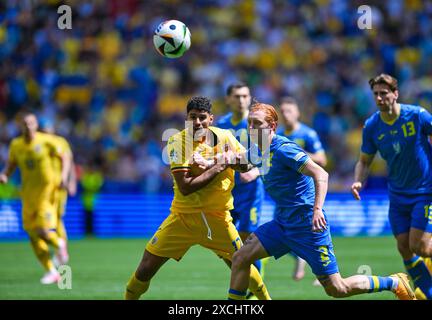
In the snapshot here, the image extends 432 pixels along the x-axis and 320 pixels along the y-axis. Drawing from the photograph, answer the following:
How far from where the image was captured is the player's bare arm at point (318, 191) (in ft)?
24.9

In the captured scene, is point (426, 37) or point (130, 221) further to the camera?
point (426, 37)

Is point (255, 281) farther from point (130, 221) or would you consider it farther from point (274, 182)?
point (130, 221)

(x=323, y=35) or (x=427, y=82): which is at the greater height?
(x=323, y=35)

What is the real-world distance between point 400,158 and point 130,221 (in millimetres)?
12017

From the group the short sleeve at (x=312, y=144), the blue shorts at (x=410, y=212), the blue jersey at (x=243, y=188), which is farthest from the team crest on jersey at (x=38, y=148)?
the blue shorts at (x=410, y=212)

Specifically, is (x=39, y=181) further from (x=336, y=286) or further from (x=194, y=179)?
(x=336, y=286)

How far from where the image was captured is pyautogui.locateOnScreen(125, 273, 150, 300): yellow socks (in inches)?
338

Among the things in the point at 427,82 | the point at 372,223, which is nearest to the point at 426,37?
the point at 427,82

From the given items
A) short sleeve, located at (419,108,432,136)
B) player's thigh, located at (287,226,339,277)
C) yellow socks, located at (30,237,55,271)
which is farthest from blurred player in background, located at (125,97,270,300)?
yellow socks, located at (30,237,55,271)

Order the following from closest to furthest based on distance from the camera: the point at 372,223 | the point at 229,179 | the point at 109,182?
the point at 229,179 < the point at 372,223 < the point at 109,182

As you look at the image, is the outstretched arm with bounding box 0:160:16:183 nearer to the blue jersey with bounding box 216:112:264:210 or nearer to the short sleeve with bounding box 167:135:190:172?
the blue jersey with bounding box 216:112:264:210

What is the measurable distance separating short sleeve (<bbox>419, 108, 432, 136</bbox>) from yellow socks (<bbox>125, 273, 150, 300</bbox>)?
355 cm

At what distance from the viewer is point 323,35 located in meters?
24.4

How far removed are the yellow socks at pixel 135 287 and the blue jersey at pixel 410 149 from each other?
309cm
